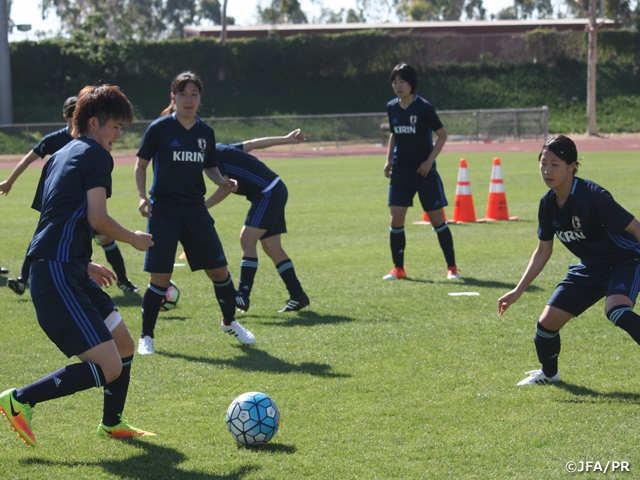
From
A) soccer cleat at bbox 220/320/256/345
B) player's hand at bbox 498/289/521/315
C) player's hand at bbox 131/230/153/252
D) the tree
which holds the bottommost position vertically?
soccer cleat at bbox 220/320/256/345

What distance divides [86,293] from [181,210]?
2184 millimetres

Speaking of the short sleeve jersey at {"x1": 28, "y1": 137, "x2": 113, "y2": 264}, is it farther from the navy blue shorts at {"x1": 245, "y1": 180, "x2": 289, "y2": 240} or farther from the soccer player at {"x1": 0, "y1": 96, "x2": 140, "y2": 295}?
the navy blue shorts at {"x1": 245, "y1": 180, "x2": 289, "y2": 240}

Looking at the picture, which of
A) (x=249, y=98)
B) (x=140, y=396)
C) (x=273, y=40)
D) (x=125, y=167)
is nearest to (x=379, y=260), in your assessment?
(x=140, y=396)

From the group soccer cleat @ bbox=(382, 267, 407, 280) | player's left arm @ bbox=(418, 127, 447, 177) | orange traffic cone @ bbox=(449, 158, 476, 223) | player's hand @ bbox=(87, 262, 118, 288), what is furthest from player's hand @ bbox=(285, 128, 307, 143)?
orange traffic cone @ bbox=(449, 158, 476, 223)

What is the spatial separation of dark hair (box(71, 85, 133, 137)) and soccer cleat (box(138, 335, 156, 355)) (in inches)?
104

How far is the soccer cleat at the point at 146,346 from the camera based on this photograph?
651cm

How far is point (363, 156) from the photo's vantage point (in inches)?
1267

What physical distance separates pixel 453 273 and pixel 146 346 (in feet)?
13.4

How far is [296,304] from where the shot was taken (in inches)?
313

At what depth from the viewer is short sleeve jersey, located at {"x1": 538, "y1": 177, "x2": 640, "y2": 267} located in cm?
504

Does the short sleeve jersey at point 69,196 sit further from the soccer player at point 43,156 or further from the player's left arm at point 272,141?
the player's left arm at point 272,141

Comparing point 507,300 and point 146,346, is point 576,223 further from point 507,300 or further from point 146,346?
point 146,346

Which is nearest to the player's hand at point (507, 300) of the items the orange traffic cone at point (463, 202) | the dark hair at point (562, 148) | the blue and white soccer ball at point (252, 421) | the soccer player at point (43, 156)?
the dark hair at point (562, 148)

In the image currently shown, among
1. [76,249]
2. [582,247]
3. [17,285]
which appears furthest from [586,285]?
[17,285]
